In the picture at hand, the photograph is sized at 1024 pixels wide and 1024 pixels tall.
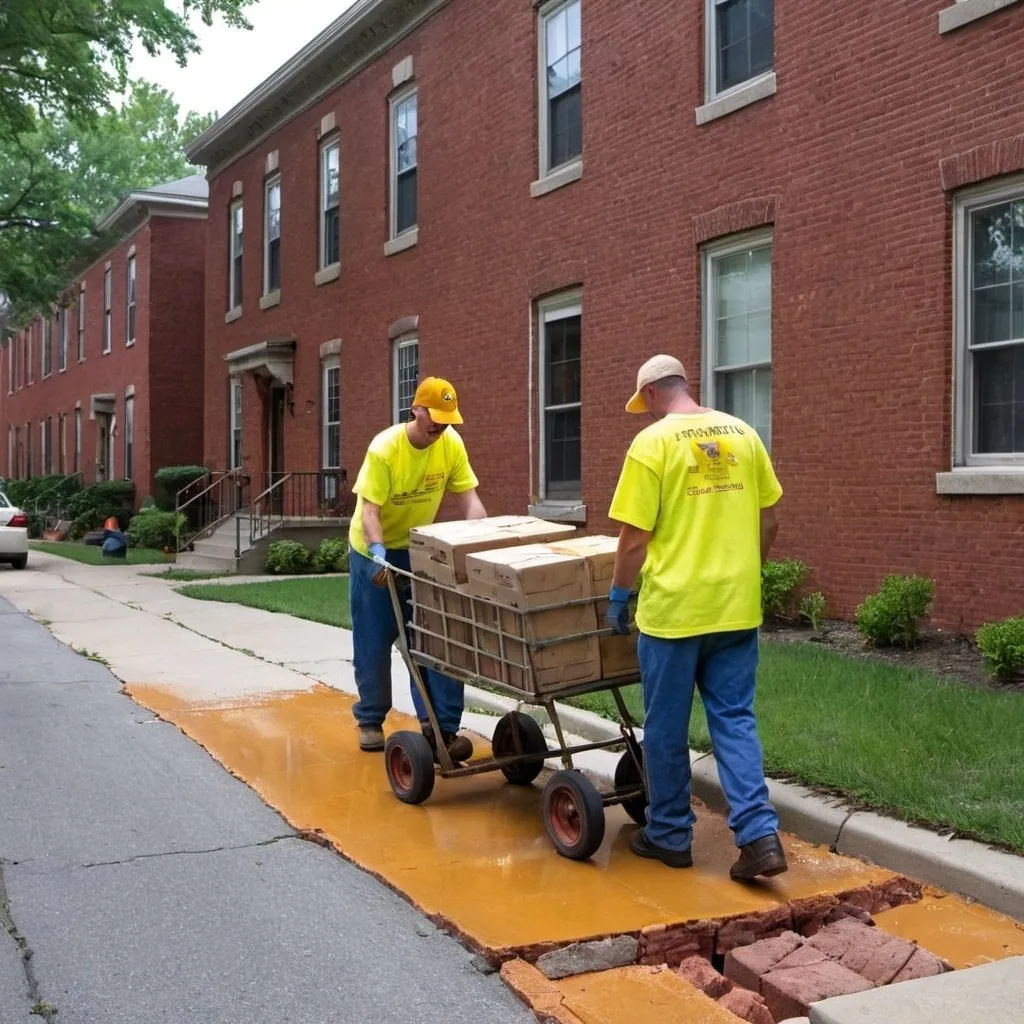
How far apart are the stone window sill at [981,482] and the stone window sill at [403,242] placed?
1025 centimetres

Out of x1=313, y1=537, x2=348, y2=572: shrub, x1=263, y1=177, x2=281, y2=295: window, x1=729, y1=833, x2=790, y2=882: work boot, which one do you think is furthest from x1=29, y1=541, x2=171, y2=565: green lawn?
x1=729, y1=833, x2=790, y2=882: work boot

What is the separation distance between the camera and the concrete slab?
10.9 feet

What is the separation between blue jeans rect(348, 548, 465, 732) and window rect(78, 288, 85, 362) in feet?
107

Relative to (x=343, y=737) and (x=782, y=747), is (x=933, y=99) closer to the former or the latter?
(x=782, y=747)

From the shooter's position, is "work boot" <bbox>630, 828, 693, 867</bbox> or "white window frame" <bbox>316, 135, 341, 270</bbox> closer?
"work boot" <bbox>630, 828, 693, 867</bbox>

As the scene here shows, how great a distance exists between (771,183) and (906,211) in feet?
5.54

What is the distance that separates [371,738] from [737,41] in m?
8.20

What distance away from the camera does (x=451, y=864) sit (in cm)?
495

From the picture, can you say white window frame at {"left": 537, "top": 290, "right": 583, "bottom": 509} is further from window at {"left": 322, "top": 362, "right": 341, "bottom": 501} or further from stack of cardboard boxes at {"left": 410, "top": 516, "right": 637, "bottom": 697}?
stack of cardboard boxes at {"left": 410, "top": 516, "right": 637, "bottom": 697}

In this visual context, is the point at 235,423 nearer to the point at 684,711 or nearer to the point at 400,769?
the point at 400,769

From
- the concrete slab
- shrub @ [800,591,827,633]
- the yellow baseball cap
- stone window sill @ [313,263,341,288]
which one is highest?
stone window sill @ [313,263,341,288]

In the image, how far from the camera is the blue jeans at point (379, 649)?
6.27 meters

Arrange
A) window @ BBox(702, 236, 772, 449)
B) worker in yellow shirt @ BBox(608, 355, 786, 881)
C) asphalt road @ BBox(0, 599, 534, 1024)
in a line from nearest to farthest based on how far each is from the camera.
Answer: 1. asphalt road @ BBox(0, 599, 534, 1024)
2. worker in yellow shirt @ BBox(608, 355, 786, 881)
3. window @ BBox(702, 236, 772, 449)

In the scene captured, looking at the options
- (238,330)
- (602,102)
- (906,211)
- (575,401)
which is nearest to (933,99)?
(906,211)
